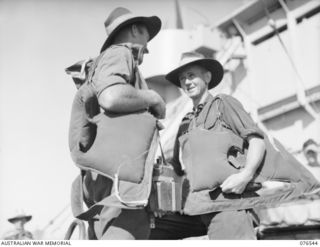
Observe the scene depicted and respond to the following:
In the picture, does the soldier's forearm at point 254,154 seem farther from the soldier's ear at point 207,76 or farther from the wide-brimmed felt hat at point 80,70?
the wide-brimmed felt hat at point 80,70

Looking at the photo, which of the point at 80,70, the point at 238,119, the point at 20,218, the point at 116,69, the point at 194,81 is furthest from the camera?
the point at 20,218

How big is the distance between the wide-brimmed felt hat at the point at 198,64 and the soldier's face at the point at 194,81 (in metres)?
0.02

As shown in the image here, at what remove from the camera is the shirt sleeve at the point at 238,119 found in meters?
1.64

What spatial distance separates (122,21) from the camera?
1713 millimetres

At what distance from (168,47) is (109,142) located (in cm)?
664

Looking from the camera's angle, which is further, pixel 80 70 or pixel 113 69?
pixel 80 70

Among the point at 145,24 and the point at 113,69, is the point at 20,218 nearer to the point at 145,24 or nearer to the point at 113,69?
the point at 145,24

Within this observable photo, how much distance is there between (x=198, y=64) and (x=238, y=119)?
395mm

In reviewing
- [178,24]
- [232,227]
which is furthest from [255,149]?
[178,24]

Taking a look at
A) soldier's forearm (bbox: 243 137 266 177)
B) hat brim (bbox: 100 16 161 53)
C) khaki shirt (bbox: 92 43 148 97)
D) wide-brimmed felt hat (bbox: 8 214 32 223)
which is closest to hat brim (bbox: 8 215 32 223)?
wide-brimmed felt hat (bbox: 8 214 32 223)

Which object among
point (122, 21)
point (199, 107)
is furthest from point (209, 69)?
point (122, 21)

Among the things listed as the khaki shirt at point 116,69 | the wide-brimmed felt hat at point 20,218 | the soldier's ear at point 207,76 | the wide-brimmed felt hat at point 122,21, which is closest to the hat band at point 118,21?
the wide-brimmed felt hat at point 122,21

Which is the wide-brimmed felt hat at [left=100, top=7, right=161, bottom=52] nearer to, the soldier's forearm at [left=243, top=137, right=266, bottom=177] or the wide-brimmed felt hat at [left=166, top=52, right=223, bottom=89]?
the wide-brimmed felt hat at [left=166, top=52, right=223, bottom=89]

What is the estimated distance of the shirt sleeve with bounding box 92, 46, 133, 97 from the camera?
1.52m
